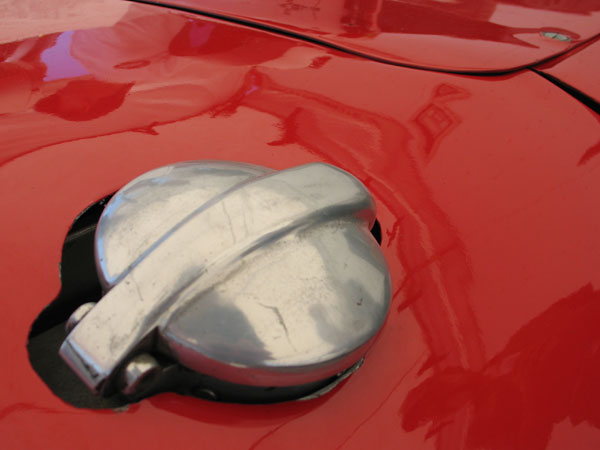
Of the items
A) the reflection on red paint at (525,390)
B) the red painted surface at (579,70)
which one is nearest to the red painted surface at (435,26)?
the red painted surface at (579,70)

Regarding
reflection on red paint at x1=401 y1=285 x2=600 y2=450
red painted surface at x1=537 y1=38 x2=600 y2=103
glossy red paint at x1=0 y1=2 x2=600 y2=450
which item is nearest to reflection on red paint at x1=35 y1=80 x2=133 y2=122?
glossy red paint at x1=0 y1=2 x2=600 y2=450

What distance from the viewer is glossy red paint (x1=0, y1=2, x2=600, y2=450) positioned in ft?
1.53

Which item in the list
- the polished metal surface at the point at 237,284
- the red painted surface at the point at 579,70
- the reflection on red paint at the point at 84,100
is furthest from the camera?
the red painted surface at the point at 579,70

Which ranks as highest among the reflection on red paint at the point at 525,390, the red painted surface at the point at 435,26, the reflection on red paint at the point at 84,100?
the red painted surface at the point at 435,26

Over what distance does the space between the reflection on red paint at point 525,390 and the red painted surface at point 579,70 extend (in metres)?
0.43

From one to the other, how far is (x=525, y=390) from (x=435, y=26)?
70 cm

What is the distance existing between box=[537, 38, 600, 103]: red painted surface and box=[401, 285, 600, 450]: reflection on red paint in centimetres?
43

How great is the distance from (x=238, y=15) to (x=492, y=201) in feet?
1.90

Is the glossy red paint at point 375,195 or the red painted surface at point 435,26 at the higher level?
the red painted surface at point 435,26

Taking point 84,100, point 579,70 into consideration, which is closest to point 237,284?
point 84,100

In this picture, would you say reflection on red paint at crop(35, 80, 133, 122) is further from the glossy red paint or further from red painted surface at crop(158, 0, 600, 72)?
red painted surface at crop(158, 0, 600, 72)

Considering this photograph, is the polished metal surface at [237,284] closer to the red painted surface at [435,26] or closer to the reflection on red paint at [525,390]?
the reflection on red paint at [525,390]

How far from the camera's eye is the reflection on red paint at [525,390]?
1.59 feet

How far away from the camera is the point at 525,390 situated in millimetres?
511
